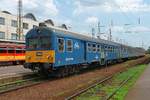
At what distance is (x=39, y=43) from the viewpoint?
68.9 ft

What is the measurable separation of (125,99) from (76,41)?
11533mm

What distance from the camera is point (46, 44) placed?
20.6 metres

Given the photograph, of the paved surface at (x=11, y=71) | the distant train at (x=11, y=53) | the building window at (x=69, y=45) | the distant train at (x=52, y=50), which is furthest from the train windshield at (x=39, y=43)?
the distant train at (x=11, y=53)

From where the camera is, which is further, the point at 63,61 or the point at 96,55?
the point at 96,55

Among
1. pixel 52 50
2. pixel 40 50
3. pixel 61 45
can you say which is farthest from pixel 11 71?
pixel 52 50

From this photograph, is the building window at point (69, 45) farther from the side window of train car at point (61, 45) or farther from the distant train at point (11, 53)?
the distant train at point (11, 53)

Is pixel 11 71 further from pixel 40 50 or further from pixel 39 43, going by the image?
pixel 40 50

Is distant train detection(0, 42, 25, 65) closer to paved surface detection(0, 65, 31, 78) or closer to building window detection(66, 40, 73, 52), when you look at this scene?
paved surface detection(0, 65, 31, 78)

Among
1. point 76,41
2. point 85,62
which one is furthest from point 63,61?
point 85,62

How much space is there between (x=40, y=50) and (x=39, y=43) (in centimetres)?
51

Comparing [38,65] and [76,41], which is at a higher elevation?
[76,41]

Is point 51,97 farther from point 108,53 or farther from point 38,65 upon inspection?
point 108,53

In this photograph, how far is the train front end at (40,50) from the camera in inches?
795

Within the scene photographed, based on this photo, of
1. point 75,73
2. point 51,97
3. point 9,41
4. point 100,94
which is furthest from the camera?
point 9,41
